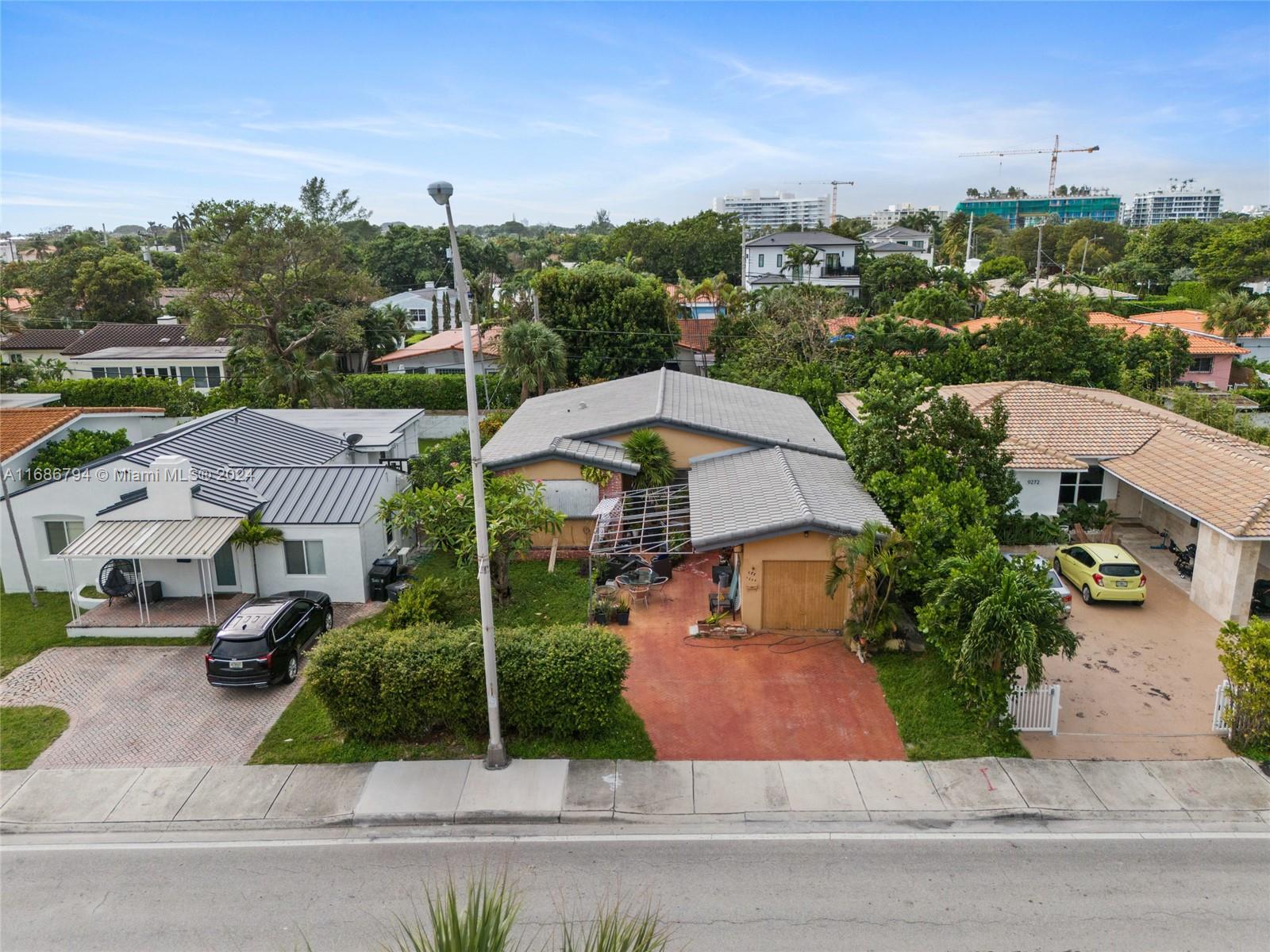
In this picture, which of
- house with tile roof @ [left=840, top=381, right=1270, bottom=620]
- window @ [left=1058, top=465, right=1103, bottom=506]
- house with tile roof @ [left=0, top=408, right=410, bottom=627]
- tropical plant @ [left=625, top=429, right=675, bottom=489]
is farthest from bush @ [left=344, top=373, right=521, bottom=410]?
window @ [left=1058, top=465, right=1103, bottom=506]

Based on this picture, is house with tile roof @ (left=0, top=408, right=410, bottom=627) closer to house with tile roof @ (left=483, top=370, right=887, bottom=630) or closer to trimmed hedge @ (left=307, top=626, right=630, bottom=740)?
house with tile roof @ (left=483, top=370, right=887, bottom=630)

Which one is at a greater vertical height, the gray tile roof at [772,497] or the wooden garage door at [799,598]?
the gray tile roof at [772,497]

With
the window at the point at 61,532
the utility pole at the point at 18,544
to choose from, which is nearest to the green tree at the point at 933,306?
the window at the point at 61,532

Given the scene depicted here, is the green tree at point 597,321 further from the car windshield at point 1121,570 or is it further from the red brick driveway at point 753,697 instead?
the car windshield at point 1121,570

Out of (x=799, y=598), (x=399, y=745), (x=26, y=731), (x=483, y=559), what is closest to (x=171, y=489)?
(x=26, y=731)

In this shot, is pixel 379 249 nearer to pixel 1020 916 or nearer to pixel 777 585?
pixel 777 585

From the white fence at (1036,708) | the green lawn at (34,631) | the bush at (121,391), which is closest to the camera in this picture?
the white fence at (1036,708)

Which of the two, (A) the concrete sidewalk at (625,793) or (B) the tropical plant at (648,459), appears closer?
(A) the concrete sidewalk at (625,793)

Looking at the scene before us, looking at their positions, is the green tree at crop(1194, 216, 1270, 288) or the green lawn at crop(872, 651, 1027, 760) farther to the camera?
the green tree at crop(1194, 216, 1270, 288)
